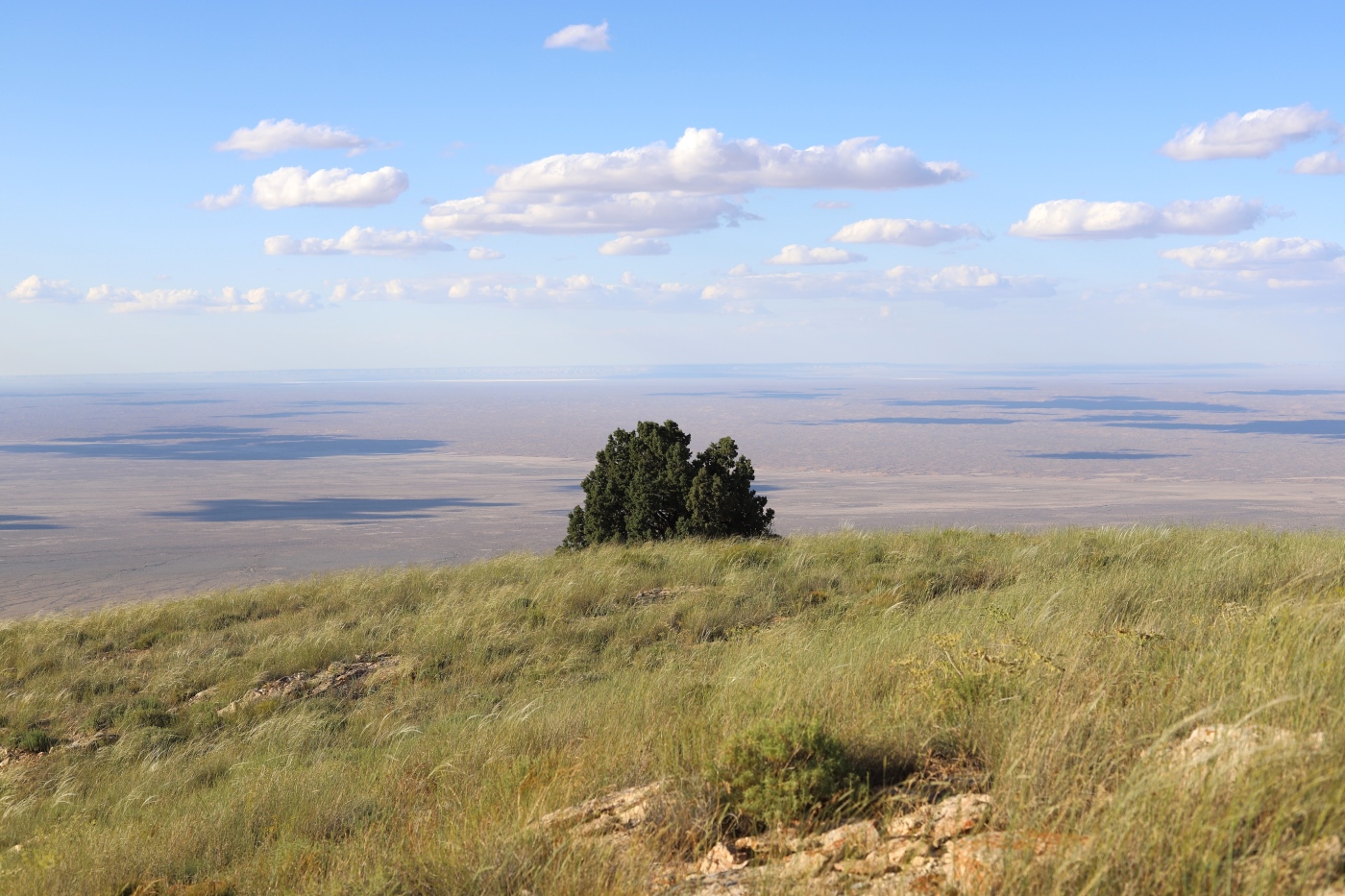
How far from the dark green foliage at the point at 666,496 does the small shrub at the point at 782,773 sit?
42.3 feet

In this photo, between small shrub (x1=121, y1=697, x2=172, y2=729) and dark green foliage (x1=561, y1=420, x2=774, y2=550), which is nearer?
small shrub (x1=121, y1=697, x2=172, y2=729)

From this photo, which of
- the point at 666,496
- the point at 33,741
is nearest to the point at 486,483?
the point at 666,496

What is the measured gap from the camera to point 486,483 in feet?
277

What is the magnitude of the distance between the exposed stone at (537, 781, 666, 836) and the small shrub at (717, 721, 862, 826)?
1.09 ft

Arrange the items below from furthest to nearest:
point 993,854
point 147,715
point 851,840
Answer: point 147,715, point 851,840, point 993,854

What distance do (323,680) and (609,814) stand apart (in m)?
6.09

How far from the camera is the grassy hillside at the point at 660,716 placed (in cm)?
303

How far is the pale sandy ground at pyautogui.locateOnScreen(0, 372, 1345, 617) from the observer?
52.0 metres

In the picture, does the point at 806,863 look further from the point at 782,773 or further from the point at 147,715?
the point at 147,715

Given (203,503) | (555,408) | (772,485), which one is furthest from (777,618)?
(555,408)

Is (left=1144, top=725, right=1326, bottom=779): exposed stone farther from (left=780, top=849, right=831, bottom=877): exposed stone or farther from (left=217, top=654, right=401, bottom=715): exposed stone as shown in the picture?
(left=217, top=654, right=401, bottom=715): exposed stone

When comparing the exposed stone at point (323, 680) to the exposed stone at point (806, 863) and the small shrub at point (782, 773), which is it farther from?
the exposed stone at point (806, 863)

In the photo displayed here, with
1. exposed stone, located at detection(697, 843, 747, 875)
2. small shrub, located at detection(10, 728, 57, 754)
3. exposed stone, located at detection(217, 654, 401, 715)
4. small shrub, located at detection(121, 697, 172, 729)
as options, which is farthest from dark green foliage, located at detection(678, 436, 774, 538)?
exposed stone, located at detection(697, 843, 747, 875)

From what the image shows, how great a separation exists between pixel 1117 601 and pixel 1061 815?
4.68m
